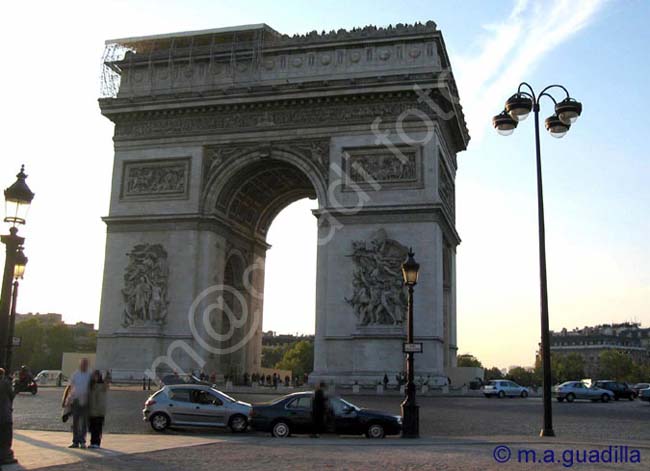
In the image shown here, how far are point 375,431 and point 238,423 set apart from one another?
3.26 metres

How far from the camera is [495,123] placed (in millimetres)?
17047

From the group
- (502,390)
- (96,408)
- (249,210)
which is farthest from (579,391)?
(96,408)

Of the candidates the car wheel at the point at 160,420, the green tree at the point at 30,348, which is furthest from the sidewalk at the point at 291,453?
the green tree at the point at 30,348

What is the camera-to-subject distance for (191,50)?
39.6 meters

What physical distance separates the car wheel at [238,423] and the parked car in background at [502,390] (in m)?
21.9

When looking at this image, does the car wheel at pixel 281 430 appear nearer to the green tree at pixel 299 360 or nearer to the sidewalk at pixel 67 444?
the sidewalk at pixel 67 444

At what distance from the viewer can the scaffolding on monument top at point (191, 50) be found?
128 ft

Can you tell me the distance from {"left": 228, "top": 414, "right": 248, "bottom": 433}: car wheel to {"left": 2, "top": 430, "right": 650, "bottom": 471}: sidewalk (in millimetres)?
1635

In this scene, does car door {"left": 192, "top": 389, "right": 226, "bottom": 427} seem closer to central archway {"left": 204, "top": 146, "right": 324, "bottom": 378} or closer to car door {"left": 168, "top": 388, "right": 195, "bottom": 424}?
car door {"left": 168, "top": 388, "right": 195, "bottom": 424}

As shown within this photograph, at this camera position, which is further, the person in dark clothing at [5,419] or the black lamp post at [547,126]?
the black lamp post at [547,126]

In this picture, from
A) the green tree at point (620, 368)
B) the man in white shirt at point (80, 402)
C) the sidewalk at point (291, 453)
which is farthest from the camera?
the green tree at point (620, 368)

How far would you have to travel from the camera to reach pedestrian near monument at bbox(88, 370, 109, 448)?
13828 mm

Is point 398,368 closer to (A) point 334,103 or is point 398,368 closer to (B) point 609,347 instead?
(A) point 334,103

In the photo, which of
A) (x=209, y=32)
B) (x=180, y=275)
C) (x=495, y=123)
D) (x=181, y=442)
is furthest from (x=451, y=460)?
(x=209, y=32)
